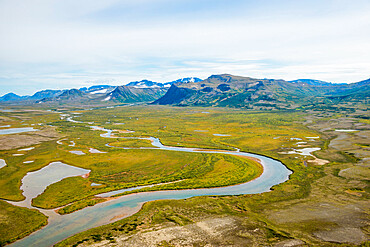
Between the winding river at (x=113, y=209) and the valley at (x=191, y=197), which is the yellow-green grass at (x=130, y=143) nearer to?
the valley at (x=191, y=197)

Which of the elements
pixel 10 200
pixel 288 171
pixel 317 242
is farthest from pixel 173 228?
pixel 288 171

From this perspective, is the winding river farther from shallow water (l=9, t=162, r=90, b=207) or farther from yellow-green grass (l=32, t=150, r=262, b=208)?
shallow water (l=9, t=162, r=90, b=207)

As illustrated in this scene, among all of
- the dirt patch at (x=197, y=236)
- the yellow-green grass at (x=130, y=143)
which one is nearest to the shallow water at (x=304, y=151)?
the dirt patch at (x=197, y=236)

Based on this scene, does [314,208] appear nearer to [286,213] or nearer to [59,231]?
[286,213]

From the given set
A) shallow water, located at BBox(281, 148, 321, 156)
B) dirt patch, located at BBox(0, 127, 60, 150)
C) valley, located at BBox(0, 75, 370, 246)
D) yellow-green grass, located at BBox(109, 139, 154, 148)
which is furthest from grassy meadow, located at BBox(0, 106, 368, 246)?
dirt patch, located at BBox(0, 127, 60, 150)

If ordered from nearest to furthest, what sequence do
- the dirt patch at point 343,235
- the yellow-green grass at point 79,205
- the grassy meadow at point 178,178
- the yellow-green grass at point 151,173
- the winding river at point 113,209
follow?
the dirt patch at point 343,235 → the winding river at point 113,209 → the grassy meadow at point 178,178 → the yellow-green grass at point 79,205 → the yellow-green grass at point 151,173

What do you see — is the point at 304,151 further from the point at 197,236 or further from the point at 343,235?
the point at 197,236
